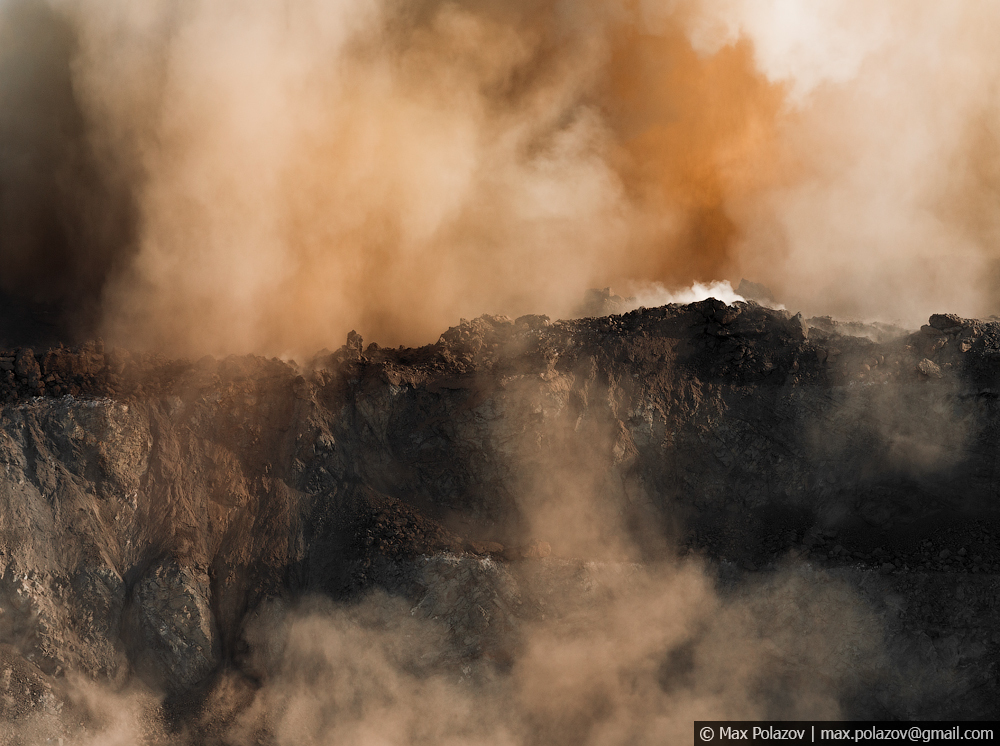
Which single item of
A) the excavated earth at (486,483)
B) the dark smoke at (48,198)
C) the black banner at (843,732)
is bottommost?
the black banner at (843,732)

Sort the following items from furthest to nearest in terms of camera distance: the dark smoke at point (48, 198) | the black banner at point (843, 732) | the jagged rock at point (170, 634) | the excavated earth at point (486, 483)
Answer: the dark smoke at point (48, 198) < the jagged rock at point (170, 634) < the excavated earth at point (486, 483) < the black banner at point (843, 732)

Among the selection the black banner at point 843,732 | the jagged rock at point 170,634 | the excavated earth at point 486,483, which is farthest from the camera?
the jagged rock at point 170,634

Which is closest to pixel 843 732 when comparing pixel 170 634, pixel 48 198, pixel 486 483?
pixel 486 483

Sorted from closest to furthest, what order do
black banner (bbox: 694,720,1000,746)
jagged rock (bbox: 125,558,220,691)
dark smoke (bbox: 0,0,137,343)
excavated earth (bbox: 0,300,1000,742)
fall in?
black banner (bbox: 694,720,1000,746), excavated earth (bbox: 0,300,1000,742), jagged rock (bbox: 125,558,220,691), dark smoke (bbox: 0,0,137,343)

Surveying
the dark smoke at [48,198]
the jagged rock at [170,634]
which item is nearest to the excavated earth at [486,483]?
the jagged rock at [170,634]

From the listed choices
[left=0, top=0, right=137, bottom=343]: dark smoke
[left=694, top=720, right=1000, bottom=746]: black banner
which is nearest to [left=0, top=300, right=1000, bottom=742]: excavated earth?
[left=694, top=720, right=1000, bottom=746]: black banner

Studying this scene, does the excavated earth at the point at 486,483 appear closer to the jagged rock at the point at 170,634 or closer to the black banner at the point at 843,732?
the jagged rock at the point at 170,634

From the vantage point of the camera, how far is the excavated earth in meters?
14.4

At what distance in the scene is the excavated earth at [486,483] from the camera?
565 inches

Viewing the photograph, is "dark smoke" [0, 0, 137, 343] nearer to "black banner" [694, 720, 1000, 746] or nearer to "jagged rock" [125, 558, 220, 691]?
"jagged rock" [125, 558, 220, 691]

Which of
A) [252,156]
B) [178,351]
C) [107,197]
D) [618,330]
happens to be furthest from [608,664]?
[107,197]

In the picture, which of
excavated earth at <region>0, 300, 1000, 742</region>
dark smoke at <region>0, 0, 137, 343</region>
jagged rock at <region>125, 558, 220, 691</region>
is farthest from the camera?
dark smoke at <region>0, 0, 137, 343</region>

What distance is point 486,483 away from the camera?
1631 cm

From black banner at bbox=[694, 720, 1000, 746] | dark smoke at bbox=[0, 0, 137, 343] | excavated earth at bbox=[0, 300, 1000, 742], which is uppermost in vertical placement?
dark smoke at bbox=[0, 0, 137, 343]
